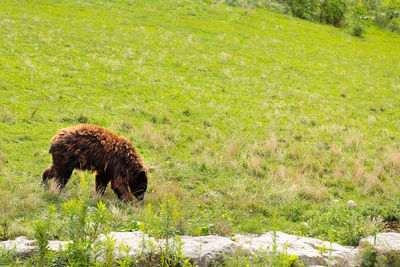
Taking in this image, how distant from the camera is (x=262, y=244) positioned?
5910mm

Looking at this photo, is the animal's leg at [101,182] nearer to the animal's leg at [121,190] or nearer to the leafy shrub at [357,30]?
the animal's leg at [121,190]

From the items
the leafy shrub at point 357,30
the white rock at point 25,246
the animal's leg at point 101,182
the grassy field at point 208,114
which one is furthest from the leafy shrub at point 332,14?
the white rock at point 25,246

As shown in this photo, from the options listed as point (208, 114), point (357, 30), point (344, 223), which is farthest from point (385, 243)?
point (357, 30)

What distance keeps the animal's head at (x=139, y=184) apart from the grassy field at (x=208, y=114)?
0.19 m

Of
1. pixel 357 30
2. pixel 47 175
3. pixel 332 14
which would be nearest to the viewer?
pixel 47 175

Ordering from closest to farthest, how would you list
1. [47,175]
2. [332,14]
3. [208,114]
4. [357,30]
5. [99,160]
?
[99,160] → [47,175] → [208,114] → [357,30] → [332,14]

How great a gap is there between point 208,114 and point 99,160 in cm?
706

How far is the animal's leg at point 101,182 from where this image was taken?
7936mm

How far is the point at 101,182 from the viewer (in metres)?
8.04

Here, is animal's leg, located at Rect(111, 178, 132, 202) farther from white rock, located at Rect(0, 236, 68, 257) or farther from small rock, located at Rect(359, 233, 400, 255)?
small rock, located at Rect(359, 233, 400, 255)

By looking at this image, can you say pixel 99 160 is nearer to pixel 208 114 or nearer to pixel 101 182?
pixel 101 182

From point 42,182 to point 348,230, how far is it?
19.3ft

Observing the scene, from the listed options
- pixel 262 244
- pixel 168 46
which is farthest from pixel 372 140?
pixel 168 46

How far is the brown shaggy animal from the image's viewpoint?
24.3 ft
